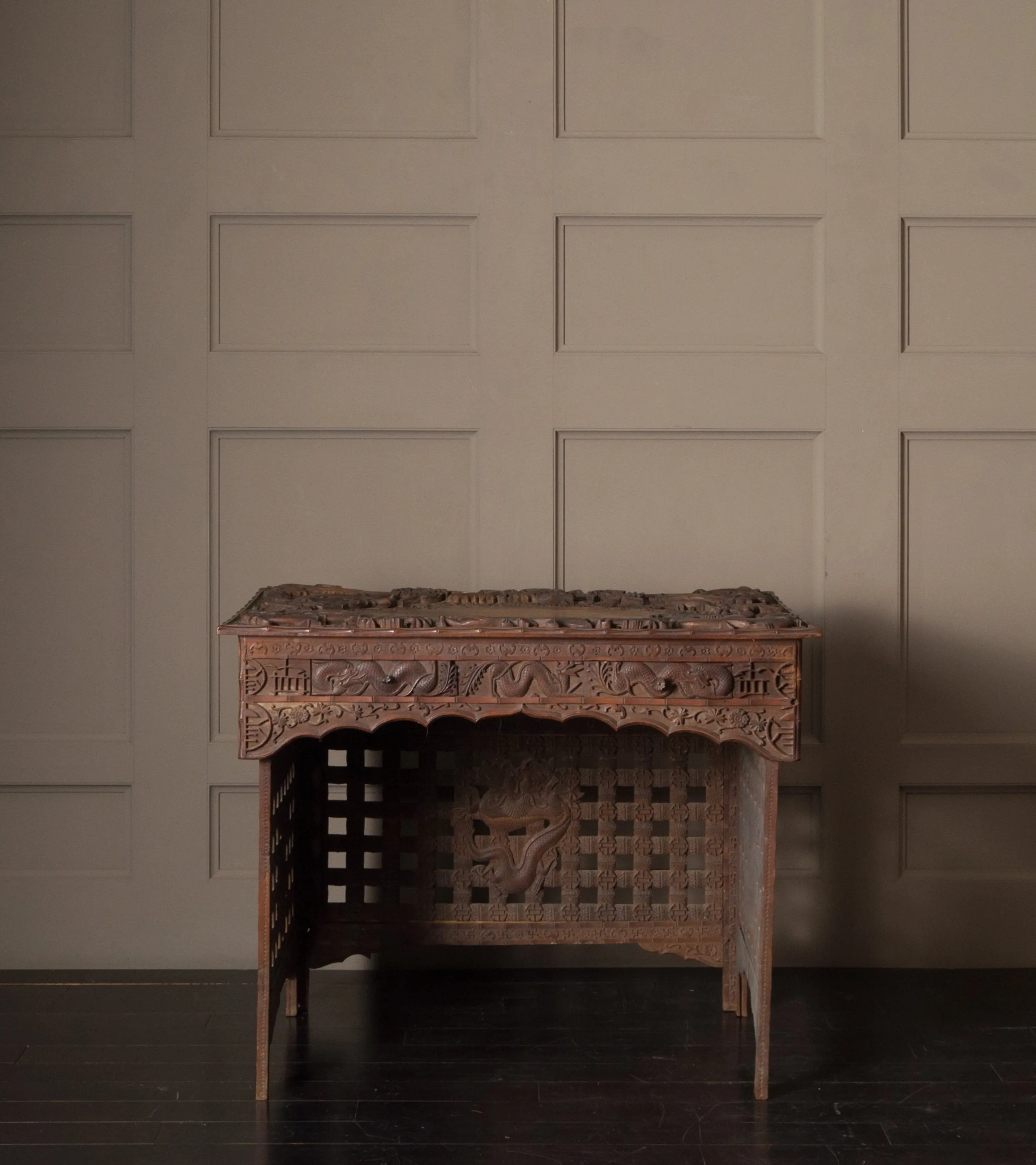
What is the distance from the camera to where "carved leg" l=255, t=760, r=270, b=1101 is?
2.37 metres

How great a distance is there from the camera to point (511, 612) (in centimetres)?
254

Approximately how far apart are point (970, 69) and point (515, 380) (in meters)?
1.36

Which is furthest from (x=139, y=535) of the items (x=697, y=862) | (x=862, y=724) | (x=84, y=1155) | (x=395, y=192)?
(x=862, y=724)

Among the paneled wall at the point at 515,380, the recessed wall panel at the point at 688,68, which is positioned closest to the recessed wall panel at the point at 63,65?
the paneled wall at the point at 515,380

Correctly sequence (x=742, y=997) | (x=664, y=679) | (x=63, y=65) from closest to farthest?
(x=664, y=679)
(x=742, y=997)
(x=63, y=65)

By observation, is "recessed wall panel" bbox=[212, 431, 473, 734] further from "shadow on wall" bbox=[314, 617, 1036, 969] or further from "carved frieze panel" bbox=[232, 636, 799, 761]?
"shadow on wall" bbox=[314, 617, 1036, 969]

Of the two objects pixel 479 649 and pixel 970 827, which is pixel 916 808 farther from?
pixel 479 649

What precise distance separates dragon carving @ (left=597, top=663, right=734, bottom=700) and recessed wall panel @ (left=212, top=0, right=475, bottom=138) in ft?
4.83

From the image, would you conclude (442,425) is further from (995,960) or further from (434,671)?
(995,960)

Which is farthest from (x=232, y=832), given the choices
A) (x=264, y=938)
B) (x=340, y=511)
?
(x=340, y=511)

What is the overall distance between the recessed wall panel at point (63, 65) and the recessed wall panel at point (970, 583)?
2176 millimetres

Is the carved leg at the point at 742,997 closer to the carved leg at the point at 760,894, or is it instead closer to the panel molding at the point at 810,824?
the carved leg at the point at 760,894

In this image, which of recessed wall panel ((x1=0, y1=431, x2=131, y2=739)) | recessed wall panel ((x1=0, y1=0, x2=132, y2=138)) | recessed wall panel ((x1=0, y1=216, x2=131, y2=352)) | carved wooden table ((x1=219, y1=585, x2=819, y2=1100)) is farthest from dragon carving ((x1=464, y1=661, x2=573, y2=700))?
recessed wall panel ((x1=0, y1=0, x2=132, y2=138))

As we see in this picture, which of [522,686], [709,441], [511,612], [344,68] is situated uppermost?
[344,68]
